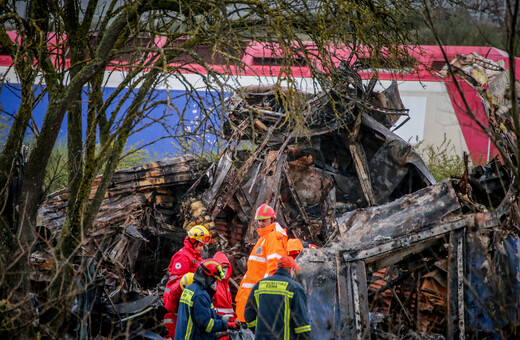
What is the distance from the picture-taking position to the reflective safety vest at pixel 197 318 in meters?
4.82

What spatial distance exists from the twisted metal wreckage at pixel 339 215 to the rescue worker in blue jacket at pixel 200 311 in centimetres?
88

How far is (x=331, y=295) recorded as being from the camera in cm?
479

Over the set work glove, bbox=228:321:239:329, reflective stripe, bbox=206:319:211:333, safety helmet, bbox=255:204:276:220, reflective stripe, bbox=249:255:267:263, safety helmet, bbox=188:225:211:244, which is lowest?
work glove, bbox=228:321:239:329

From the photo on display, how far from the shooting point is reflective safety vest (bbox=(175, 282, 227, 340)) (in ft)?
15.8

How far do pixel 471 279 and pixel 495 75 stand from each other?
2.28 m

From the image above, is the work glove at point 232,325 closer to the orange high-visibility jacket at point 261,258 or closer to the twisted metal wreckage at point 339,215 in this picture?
the orange high-visibility jacket at point 261,258

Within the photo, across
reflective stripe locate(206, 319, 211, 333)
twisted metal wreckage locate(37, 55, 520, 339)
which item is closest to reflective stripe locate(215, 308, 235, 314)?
twisted metal wreckage locate(37, 55, 520, 339)

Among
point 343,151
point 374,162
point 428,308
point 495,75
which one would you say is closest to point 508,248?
point 428,308

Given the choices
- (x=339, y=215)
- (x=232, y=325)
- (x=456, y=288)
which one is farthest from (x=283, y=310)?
(x=339, y=215)

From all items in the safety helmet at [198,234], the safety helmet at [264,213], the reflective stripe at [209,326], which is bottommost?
the reflective stripe at [209,326]

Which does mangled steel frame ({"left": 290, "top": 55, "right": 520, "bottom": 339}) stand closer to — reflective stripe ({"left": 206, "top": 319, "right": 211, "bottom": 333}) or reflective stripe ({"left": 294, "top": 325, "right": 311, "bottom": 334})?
reflective stripe ({"left": 294, "top": 325, "right": 311, "bottom": 334})

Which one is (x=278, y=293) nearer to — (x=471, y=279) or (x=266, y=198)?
(x=471, y=279)

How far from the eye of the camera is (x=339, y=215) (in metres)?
8.44

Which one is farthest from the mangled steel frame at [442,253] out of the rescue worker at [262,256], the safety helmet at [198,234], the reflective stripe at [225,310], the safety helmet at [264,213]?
the safety helmet at [198,234]
